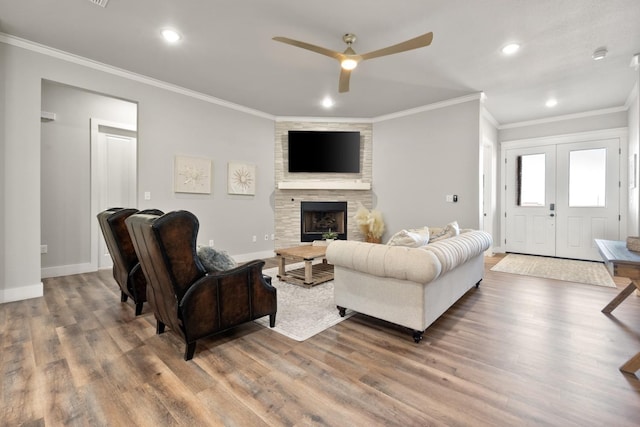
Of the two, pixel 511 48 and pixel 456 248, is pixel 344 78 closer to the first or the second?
pixel 511 48

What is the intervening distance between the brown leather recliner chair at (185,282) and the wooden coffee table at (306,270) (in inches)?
53.8

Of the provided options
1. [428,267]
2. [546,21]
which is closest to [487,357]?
[428,267]

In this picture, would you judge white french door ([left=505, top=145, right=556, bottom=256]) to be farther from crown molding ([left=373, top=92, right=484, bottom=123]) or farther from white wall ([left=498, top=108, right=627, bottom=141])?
crown molding ([left=373, top=92, right=484, bottom=123])

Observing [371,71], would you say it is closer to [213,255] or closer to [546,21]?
[546,21]

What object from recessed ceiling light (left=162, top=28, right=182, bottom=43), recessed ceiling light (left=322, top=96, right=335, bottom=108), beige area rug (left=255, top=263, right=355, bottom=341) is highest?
recessed ceiling light (left=322, top=96, right=335, bottom=108)

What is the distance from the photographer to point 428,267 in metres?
2.07

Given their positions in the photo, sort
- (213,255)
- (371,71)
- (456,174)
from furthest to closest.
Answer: (456,174)
(371,71)
(213,255)

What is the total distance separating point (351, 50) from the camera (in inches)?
119

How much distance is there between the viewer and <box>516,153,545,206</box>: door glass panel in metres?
5.94

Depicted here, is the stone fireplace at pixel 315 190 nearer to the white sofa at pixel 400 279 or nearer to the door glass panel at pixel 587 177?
the white sofa at pixel 400 279

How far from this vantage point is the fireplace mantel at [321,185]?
5867mm

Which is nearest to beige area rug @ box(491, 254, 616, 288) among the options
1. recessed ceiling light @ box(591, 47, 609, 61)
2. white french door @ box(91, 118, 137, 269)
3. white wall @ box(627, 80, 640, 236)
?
white wall @ box(627, 80, 640, 236)

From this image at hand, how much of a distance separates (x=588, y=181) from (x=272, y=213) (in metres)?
6.16

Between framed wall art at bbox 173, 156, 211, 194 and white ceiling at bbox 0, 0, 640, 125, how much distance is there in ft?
3.80
